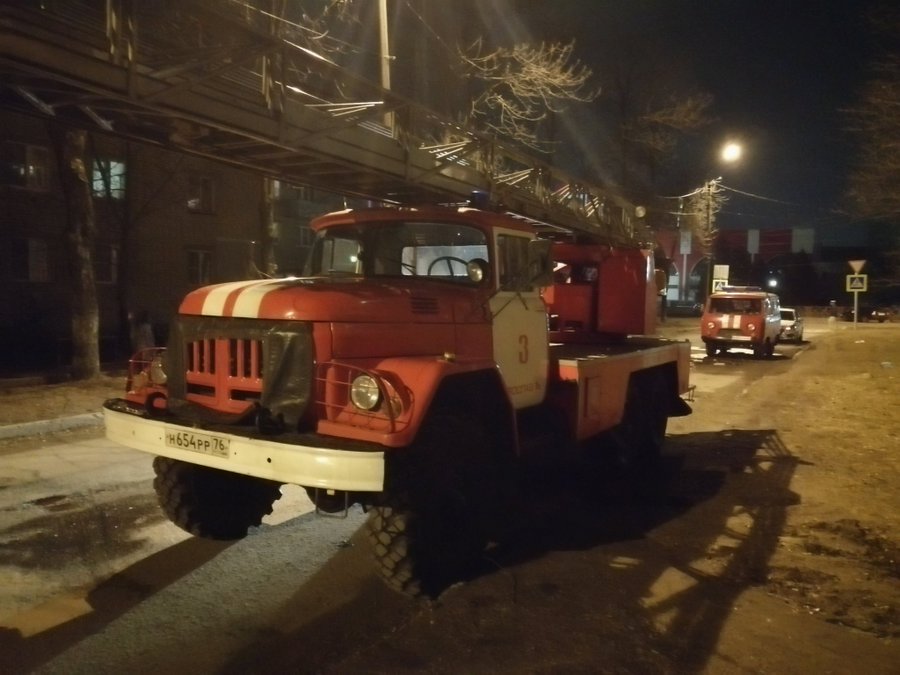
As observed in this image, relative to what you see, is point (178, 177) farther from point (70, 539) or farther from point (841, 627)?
point (841, 627)

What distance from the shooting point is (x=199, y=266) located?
83.5ft

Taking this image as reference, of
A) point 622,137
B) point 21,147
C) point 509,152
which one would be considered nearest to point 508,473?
point 509,152

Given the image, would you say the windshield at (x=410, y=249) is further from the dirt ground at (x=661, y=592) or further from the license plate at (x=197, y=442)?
the dirt ground at (x=661, y=592)

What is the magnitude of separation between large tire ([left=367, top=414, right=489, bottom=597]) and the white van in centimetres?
2029

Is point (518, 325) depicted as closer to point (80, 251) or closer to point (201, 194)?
point (80, 251)

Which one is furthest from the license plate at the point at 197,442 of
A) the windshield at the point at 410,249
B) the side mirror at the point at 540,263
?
the side mirror at the point at 540,263

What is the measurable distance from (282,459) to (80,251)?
10617mm

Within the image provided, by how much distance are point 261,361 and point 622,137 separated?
3165 cm

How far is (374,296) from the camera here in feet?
15.4

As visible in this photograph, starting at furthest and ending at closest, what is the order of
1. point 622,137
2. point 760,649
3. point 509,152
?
point 622,137 < point 509,152 < point 760,649

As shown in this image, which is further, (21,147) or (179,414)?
(21,147)

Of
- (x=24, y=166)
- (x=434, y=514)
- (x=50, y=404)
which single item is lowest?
(x=50, y=404)

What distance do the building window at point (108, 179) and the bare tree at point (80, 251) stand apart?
693 centimetres

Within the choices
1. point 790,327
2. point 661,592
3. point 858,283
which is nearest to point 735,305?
point 858,283
